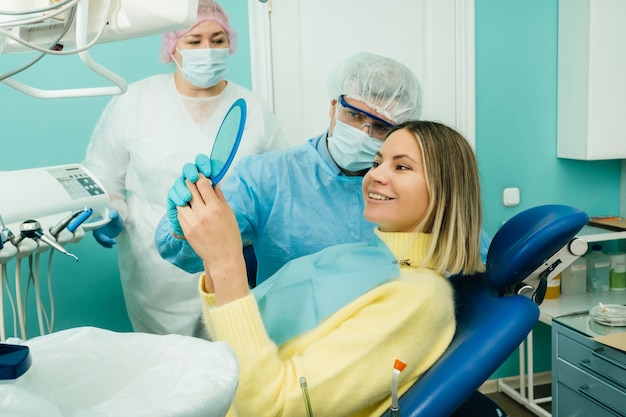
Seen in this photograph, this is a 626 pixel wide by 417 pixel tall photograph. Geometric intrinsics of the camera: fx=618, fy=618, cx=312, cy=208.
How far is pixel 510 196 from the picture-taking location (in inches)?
111

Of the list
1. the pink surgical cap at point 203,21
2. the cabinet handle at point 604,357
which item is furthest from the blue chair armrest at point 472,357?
the pink surgical cap at point 203,21

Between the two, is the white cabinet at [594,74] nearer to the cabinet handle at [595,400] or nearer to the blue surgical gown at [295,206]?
the cabinet handle at [595,400]

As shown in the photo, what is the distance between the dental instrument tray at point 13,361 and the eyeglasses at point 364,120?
1196 mm

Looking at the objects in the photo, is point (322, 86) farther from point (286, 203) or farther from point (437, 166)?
point (437, 166)

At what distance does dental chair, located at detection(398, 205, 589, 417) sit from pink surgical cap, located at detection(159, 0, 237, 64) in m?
1.19

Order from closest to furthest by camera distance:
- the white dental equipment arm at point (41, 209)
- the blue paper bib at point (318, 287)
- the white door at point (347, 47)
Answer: the blue paper bib at point (318, 287) < the white dental equipment arm at point (41, 209) < the white door at point (347, 47)

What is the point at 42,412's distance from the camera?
566 mm

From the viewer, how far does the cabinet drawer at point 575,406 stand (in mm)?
2078

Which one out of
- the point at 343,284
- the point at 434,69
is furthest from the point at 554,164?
the point at 343,284

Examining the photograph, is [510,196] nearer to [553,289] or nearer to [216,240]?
[553,289]

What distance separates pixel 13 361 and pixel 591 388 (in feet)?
6.56

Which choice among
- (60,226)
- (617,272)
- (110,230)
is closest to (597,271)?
(617,272)

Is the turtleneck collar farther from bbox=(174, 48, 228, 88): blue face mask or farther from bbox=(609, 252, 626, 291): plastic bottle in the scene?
bbox=(609, 252, 626, 291): plastic bottle

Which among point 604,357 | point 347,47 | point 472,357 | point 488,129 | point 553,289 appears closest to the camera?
point 472,357
